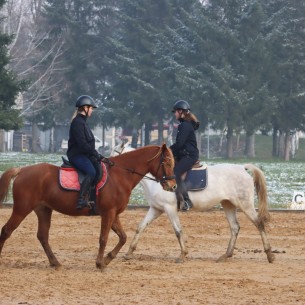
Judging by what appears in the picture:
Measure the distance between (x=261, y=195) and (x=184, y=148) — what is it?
153cm

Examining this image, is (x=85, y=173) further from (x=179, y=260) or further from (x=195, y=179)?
(x=195, y=179)

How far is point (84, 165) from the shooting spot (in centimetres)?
1603

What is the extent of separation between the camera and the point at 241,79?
7069 centimetres

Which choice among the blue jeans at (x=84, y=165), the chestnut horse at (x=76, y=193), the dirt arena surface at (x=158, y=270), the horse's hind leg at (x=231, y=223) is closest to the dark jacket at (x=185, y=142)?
the horse's hind leg at (x=231, y=223)

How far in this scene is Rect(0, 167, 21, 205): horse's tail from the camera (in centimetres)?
1622

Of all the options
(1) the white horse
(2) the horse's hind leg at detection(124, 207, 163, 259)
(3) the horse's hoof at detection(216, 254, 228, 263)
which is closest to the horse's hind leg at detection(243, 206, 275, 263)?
(1) the white horse

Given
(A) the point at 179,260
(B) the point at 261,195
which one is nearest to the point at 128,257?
(A) the point at 179,260

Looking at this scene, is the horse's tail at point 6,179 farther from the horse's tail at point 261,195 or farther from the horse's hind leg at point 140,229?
the horse's tail at point 261,195

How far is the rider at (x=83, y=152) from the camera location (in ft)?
52.4

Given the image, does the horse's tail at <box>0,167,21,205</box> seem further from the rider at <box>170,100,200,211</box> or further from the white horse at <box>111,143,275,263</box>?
the rider at <box>170,100,200,211</box>

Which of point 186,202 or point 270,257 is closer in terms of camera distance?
point 270,257

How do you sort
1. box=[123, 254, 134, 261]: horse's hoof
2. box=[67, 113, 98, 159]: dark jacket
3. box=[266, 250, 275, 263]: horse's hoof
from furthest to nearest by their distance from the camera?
1. box=[123, 254, 134, 261]: horse's hoof
2. box=[266, 250, 275, 263]: horse's hoof
3. box=[67, 113, 98, 159]: dark jacket

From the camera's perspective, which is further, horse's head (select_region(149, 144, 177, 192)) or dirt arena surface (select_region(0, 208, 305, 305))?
horse's head (select_region(149, 144, 177, 192))

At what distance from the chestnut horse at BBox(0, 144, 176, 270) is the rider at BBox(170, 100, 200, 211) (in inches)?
49.6
